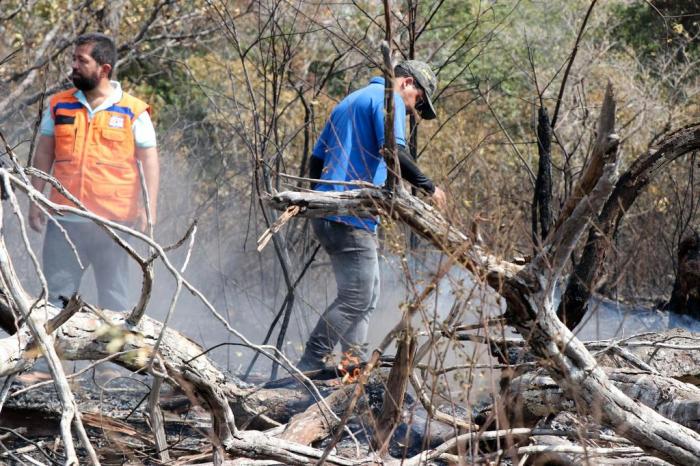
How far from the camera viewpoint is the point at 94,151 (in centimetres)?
520

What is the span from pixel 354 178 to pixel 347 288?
581 millimetres

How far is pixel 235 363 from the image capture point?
21.5 ft

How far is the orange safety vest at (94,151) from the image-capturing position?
517 centimetres

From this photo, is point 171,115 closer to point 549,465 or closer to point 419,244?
point 419,244

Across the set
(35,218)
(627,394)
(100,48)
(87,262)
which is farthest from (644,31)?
(627,394)

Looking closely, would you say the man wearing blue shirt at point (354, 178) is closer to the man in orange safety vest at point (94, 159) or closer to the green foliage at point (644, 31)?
the man in orange safety vest at point (94, 159)

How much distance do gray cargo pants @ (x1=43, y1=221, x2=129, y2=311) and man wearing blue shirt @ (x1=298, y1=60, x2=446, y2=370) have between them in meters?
1.14

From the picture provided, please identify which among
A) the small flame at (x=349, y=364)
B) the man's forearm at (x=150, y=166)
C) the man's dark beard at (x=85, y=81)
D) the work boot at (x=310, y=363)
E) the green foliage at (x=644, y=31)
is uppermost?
the green foliage at (x=644, y=31)

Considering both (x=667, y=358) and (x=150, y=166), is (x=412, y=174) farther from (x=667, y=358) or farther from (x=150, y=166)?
(x=150, y=166)

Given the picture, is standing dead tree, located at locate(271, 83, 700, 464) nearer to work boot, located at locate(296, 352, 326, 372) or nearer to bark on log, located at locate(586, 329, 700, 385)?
bark on log, located at locate(586, 329, 700, 385)

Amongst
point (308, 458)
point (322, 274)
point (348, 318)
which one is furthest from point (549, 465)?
point (322, 274)

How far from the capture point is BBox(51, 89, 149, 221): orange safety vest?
517 cm

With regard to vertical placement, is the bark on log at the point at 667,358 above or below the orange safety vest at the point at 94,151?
below

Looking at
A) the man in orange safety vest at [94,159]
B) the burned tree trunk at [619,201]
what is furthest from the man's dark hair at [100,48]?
the burned tree trunk at [619,201]
